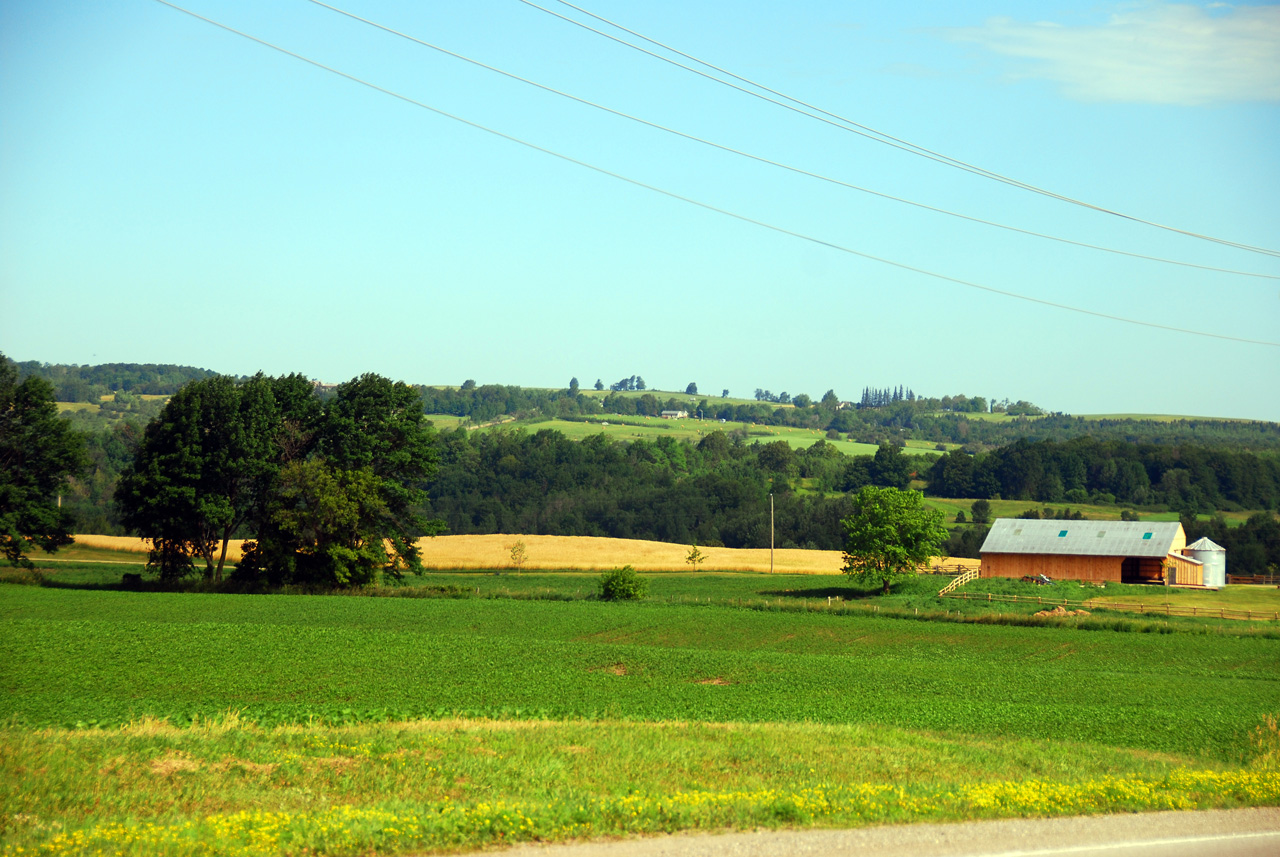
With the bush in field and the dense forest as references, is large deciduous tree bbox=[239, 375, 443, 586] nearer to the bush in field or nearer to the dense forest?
the bush in field

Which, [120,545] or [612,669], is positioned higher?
[612,669]

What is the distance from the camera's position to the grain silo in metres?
70.3

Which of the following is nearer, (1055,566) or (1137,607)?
(1137,607)

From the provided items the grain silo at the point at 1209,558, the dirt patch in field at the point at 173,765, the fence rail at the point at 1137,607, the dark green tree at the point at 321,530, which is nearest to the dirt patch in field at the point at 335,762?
the dirt patch in field at the point at 173,765

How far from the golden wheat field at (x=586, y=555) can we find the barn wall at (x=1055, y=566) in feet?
44.5

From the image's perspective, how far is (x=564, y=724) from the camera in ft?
69.4

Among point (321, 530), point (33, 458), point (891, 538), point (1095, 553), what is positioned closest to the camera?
point (33, 458)

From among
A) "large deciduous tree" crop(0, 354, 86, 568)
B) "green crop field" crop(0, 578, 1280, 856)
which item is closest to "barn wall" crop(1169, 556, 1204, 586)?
Result: "green crop field" crop(0, 578, 1280, 856)

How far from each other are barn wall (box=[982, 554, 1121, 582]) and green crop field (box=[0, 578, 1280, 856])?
21618mm

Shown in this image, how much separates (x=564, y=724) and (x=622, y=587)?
3866 centimetres

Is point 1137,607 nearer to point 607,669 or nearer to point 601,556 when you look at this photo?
point 607,669

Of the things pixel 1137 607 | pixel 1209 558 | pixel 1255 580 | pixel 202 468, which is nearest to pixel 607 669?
pixel 202 468

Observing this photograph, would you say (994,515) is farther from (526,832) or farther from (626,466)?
(526,832)

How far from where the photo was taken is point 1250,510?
5103 inches
